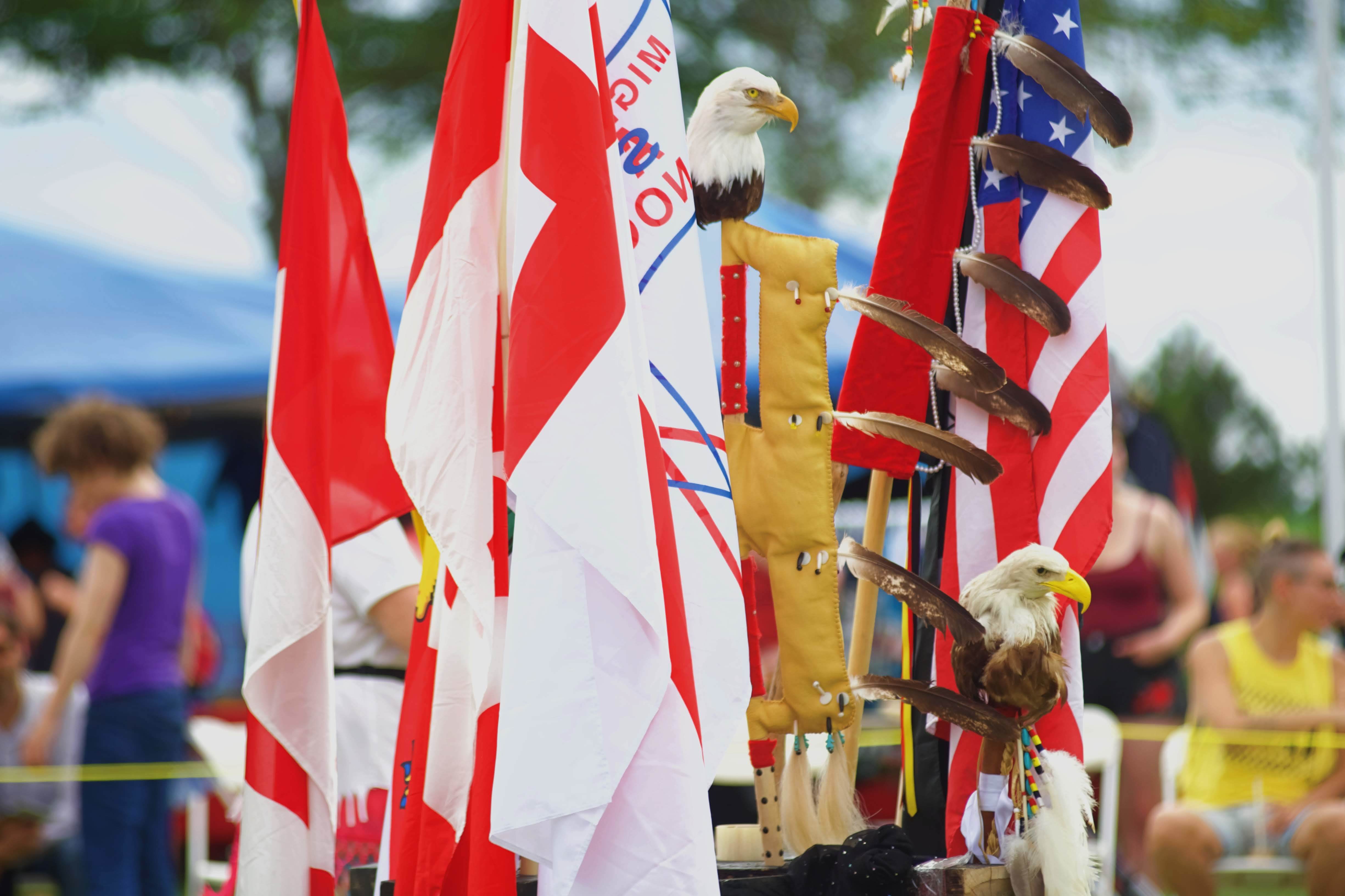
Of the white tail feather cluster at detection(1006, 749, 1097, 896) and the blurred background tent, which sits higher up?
the blurred background tent

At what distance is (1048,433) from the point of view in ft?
6.87

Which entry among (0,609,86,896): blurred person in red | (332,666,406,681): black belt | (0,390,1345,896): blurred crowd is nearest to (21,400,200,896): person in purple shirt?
(0,390,1345,896): blurred crowd

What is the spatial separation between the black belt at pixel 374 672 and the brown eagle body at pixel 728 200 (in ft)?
4.22

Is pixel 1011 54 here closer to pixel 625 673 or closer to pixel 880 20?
pixel 880 20

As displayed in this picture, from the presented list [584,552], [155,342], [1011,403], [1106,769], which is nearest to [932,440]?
[1011,403]

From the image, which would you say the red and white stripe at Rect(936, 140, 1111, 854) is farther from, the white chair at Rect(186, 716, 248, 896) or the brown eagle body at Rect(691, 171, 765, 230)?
the white chair at Rect(186, 716, 248, 896)

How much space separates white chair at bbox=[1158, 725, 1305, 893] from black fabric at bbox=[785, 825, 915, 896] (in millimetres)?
3068

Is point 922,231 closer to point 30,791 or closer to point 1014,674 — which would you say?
point 1014,674

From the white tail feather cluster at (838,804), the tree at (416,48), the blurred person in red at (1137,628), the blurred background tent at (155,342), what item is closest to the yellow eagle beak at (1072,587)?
the white tail feather cluster at (838,804)

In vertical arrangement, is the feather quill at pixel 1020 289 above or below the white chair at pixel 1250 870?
above

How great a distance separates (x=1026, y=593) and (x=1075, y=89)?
2.70 ft

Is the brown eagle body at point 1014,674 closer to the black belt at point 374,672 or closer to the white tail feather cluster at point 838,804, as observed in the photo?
the white tail feather cluster at point 838,804

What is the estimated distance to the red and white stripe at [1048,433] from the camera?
6.77ft

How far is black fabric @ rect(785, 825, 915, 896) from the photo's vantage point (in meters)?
1.75
